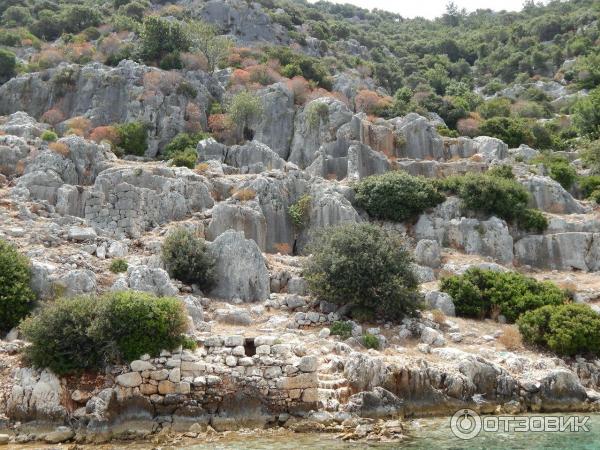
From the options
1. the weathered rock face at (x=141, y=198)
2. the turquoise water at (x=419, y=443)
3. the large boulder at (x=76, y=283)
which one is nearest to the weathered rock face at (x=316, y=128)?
the weathered rock face at (x=141, y=198)

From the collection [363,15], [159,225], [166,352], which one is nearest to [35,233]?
[159,225]

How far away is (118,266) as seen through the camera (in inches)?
867

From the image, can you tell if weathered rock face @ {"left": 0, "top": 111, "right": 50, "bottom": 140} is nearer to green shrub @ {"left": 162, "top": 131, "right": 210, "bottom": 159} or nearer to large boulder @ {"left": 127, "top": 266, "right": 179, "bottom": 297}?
green shrub @ {"left": 162, "top": 131, "right": 210, "bottom": 159}

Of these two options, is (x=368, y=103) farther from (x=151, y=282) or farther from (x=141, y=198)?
(x=151, y=282)

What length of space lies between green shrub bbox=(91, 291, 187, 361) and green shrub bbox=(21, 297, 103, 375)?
29 cm

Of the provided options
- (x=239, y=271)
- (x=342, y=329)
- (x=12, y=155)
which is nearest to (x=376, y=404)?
(x=342, y=329)

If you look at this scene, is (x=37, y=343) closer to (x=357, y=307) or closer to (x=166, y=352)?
(x=166, y=352)

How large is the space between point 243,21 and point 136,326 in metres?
67.6

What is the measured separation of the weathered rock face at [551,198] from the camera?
1345 inches

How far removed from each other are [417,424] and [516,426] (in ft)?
8.36

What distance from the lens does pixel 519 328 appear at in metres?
20.3

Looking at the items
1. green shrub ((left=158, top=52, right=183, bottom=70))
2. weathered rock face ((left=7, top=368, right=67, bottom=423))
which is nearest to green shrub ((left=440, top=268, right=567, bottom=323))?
weathered rock face ((left=7, top=368, right=67, bottom=423))

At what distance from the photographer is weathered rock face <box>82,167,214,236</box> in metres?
27.6

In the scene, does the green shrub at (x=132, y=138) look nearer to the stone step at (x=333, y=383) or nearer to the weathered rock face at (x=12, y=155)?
the weathered rock face at (x=12, y=155)
